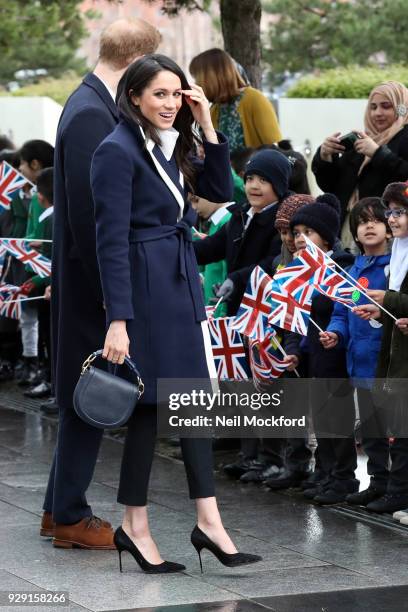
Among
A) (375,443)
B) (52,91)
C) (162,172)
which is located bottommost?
(375,443)

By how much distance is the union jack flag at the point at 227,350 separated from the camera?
7617mm

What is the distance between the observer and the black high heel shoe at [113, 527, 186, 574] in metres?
5.46

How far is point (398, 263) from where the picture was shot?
6.53 m

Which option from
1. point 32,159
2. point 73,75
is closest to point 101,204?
point 32,159

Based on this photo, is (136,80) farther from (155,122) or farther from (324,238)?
(324,238)

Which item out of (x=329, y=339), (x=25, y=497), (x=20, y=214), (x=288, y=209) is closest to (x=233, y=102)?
(x=20, y=214)

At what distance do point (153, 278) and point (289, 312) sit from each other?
1.57m

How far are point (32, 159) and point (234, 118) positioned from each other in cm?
201

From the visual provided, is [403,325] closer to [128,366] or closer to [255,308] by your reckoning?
[255,308]

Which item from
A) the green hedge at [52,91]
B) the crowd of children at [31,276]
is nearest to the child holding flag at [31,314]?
the crowd of children at [31,276]

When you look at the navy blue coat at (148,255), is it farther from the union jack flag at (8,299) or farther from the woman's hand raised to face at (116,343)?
the union jack flag at (8,299)

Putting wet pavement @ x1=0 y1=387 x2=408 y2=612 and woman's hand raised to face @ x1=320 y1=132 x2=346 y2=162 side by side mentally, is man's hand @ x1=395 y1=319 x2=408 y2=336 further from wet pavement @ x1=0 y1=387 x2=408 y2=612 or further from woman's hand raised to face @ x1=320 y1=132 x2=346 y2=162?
woman's hand raised to face @ x1=320 y1=132 x2=346 y2=162

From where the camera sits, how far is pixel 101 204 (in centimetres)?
536

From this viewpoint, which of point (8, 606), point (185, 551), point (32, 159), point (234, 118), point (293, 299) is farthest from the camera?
point (32, 159)
